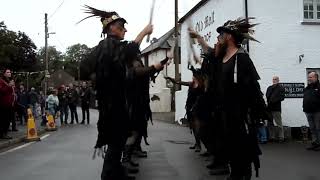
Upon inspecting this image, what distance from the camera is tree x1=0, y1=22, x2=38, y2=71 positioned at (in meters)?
52.3

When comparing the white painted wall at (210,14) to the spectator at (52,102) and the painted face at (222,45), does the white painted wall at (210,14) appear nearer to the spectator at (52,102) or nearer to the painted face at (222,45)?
the spectator at (52,102)

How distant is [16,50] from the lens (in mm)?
57062

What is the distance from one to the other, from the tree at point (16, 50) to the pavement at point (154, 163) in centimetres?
3942

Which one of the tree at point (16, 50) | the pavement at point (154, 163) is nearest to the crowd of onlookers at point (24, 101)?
the pavement at point (154, 163)

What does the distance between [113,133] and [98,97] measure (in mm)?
471

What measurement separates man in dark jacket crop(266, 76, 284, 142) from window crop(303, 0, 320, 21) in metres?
3.92

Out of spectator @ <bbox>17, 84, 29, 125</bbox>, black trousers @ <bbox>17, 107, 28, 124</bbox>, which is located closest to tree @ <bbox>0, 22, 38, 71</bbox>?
black trousers @ <bbox>17, 107, 28, 124</bbox>

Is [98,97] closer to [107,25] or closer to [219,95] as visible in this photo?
[107,25]

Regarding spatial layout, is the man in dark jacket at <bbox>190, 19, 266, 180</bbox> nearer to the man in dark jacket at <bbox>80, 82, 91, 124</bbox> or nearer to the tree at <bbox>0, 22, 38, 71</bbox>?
the man in dark jacket at <bbox>80, 82, 91, 124</bbox>

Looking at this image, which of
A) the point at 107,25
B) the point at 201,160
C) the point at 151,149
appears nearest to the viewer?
the point at 107,25

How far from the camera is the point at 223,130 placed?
20.6 feet

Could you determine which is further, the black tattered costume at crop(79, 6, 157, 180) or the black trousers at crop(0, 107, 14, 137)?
the black trousers at crop(0, 107, 14, 137)

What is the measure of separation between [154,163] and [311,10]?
10543 mm

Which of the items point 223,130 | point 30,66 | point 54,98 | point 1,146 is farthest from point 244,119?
point 30,66
